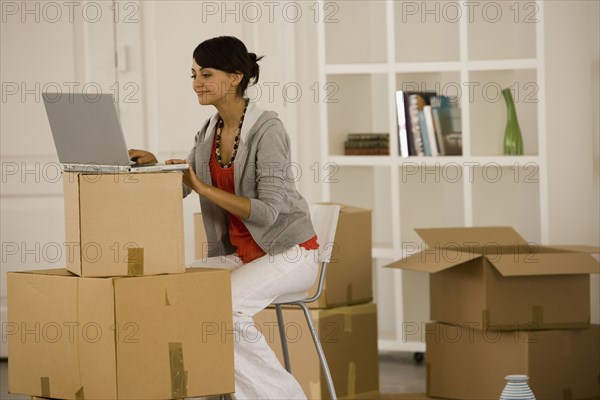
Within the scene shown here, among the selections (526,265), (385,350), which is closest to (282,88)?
(385,350)

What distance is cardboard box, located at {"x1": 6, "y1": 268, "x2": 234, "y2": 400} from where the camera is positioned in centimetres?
240

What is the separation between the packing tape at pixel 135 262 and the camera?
7.96 feet

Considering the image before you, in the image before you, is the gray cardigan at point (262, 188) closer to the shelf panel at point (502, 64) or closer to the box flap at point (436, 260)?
the box flap at point (436, 260)

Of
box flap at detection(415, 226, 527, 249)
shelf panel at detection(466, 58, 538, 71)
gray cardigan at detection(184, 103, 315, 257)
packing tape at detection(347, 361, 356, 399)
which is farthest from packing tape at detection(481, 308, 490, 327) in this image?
shelf panel at detection(466, 58, 538, 71)

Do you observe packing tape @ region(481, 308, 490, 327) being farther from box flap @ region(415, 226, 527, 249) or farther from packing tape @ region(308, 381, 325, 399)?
packing tape @ region(308, 381, 325, 399)

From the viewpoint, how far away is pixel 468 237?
11.7ft

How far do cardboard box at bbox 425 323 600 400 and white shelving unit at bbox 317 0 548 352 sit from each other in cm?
68

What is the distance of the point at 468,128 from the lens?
13.5 feet

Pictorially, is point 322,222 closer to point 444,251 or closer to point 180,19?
point 444,251

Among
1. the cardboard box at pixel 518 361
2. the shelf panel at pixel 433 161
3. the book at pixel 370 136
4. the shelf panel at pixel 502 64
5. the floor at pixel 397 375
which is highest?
the shelf panel at pixel 502 64

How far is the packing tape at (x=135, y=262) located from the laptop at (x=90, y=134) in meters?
0.19

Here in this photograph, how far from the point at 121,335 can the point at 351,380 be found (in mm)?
1340

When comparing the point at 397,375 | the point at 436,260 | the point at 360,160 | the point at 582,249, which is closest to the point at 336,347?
the point at 436,260

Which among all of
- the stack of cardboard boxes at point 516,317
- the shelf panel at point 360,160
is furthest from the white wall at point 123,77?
the stack of cardboard boxes at point 516,317
